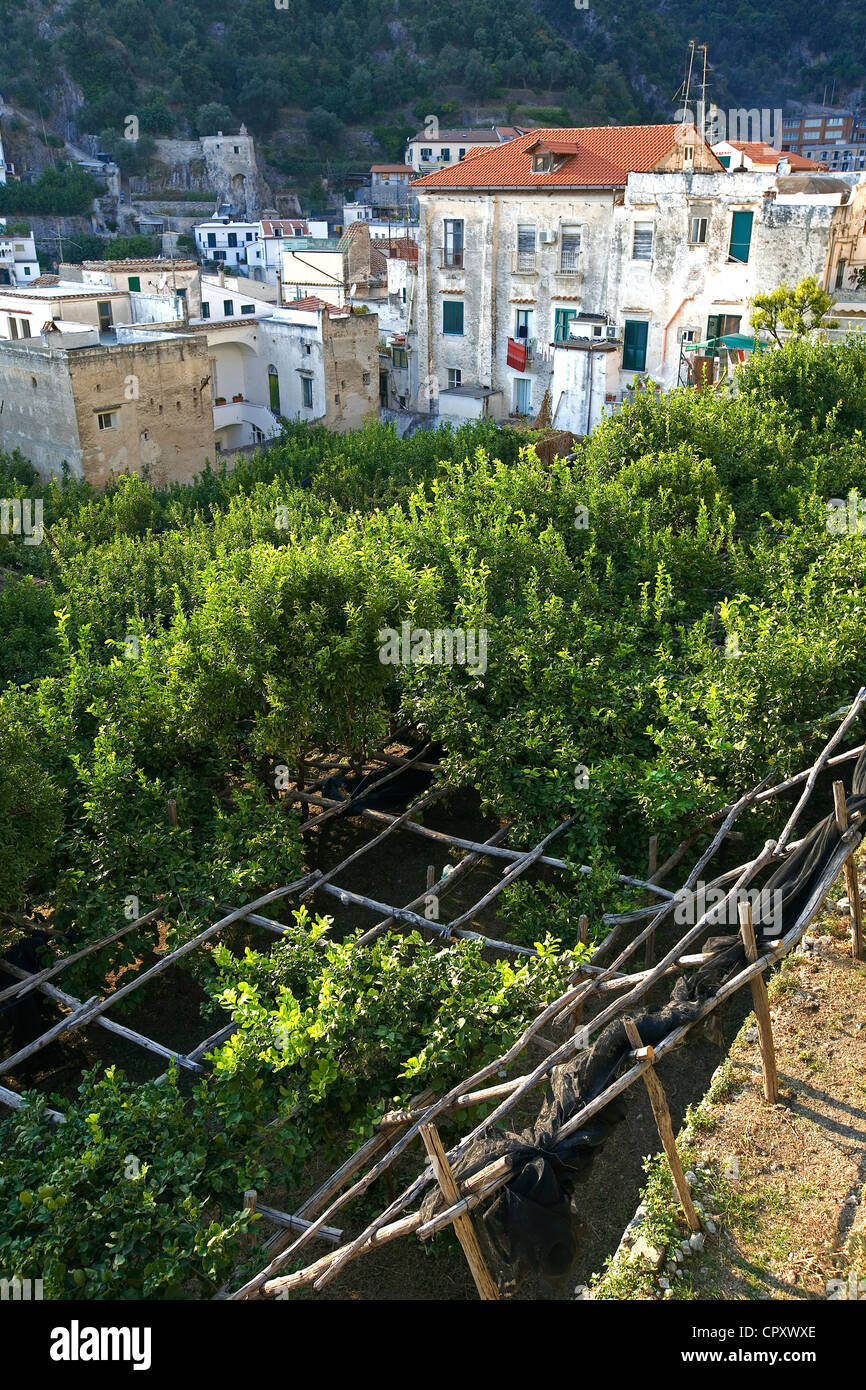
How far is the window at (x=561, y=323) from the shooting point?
3459cm

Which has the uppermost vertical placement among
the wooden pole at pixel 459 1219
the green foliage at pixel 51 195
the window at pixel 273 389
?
the green foliage at pixel 51 195

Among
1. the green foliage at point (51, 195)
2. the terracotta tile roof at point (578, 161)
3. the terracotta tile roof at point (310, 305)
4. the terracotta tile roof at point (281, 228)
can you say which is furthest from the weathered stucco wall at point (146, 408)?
the green foliage at point (51, 195)

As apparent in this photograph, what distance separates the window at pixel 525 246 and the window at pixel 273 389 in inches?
356

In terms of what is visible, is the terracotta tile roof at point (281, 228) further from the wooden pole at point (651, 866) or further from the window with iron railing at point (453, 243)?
the wooden pole at point (651, 866)

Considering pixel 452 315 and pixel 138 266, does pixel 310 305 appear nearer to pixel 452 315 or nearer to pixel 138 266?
pixel 452 315

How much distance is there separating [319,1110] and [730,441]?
14.3m

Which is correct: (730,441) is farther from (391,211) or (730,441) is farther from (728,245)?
(391,211)

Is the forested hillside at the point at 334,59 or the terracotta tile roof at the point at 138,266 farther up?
the forested hillside at the point at 334,59

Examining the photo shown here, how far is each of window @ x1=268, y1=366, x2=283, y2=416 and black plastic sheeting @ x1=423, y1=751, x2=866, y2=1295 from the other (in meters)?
33.4

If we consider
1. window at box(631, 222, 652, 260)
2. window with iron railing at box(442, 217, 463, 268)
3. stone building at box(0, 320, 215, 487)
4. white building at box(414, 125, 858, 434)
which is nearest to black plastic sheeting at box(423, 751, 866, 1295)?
white building at box(414, 125, 858, 434)

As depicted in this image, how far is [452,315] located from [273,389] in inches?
267

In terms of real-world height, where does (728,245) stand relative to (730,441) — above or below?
above

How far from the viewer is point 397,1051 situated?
764cm
